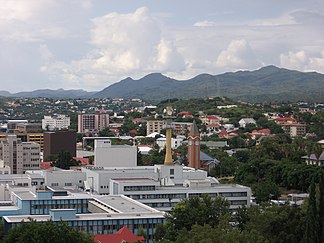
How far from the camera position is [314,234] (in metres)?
30.8

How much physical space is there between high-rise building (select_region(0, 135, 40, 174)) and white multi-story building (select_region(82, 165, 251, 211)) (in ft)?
58.3

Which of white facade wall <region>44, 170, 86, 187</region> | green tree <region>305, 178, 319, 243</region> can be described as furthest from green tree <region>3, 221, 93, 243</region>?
white facade wall <region>44, 170, 86, 187</region>

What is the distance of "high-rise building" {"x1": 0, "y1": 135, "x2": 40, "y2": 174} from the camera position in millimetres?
74312

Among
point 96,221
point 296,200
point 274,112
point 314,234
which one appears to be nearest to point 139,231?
point 96,221

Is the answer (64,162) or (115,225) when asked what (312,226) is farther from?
(64,162)

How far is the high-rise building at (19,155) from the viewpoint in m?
74.3

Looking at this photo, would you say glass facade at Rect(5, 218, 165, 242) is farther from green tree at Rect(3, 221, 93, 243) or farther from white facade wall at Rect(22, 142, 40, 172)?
white facade wall at Rect(22, 142, 40, 172)

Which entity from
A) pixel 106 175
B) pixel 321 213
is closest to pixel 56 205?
pixel 106 175

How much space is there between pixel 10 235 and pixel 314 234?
12086 mm

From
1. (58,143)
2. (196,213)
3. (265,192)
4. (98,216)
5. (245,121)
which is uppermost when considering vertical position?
(245,121)

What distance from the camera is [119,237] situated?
116 feet

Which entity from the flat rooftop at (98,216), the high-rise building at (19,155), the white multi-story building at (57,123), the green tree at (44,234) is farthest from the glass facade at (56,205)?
the white multi-story building at (57,123)

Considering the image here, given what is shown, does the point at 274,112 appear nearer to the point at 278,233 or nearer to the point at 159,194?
the point at 159,194

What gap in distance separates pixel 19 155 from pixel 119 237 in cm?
4117
